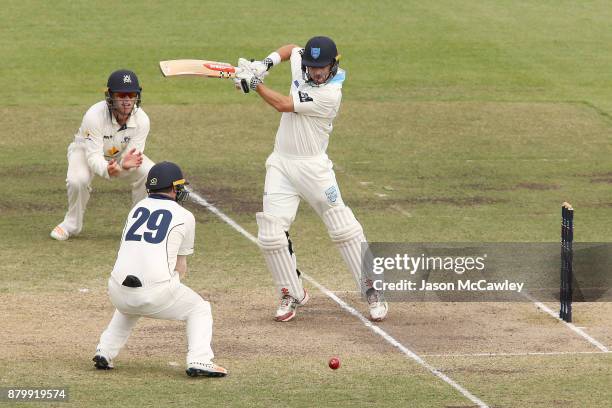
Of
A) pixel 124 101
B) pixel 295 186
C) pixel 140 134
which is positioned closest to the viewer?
pixel 295 186

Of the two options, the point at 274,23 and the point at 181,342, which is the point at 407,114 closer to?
the point at 274,23

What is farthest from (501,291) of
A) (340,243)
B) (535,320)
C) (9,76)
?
(9,76)

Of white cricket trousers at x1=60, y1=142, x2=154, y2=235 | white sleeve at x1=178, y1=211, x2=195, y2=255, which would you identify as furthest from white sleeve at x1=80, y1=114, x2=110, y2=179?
white sleeve at x1=178, y1=211, x2=195, y2=255

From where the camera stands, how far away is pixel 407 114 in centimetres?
2398

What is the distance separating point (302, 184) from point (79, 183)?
13.2 ft

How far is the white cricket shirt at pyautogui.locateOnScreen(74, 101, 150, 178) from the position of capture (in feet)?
52.9

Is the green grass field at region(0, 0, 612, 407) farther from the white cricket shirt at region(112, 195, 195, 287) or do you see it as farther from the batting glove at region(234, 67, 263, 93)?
the batting glove at region(234, 67, 263, 93)

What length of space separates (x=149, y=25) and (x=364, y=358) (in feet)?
61.0

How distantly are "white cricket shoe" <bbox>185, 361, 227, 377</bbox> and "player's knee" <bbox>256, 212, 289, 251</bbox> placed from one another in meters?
2.16

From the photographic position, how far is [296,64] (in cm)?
1388

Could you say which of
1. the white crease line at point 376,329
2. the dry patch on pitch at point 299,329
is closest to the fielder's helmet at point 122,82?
the white crease line at point 376,329

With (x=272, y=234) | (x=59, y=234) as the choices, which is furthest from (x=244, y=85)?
(x=59, y=234)

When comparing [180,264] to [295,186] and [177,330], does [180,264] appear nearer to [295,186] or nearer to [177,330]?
[177,330]

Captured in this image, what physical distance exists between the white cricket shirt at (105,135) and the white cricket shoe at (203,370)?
15.9 ft
